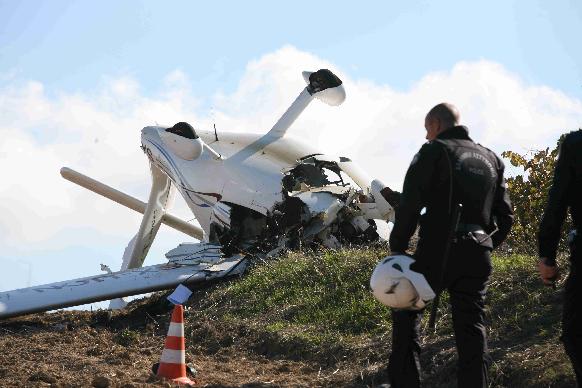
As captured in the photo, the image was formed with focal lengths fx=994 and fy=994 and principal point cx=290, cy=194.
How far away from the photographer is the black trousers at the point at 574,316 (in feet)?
16.9

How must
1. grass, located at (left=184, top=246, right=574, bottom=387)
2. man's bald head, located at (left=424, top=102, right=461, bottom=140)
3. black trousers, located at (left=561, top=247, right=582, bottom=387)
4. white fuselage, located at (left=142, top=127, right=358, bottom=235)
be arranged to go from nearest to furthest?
black trousers, located at (left=561, top=247, right=582, bottom=387)
man's bald head, located at (left=424, top=102, right=461, bottom=140)
grass, located at (left=184, top=246, right=574, bottom=387)
white fuselage, located at (left=142, top=127, right=358, bottom=235)

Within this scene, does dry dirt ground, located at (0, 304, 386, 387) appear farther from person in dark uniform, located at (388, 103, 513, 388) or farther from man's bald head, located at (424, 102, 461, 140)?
man's bald head, located at (424, 102, 461, 140)

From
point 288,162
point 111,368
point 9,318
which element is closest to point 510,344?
point 111,368

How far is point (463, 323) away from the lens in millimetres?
5496

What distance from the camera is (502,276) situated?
29.1 feet

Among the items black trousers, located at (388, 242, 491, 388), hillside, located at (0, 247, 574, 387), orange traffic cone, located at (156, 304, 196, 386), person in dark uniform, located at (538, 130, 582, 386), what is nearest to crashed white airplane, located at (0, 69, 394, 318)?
hillside, located at (0, 247, 574, 387)

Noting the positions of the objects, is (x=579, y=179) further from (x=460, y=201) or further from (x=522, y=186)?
(x=522, y=186)

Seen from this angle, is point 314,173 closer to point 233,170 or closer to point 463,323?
point 233,170

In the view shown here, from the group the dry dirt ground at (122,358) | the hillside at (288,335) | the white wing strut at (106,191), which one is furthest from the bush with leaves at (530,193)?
the white wing strut at (106,191)

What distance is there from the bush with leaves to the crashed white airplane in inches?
73.8

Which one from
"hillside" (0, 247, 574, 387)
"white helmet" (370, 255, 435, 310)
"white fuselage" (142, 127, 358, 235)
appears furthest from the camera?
"white fuselage" (142, 127, 358, 235)

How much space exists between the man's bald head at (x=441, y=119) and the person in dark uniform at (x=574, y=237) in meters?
0.75

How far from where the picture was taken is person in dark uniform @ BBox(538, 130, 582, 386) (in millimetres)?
5168

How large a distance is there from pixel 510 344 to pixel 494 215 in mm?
1603
